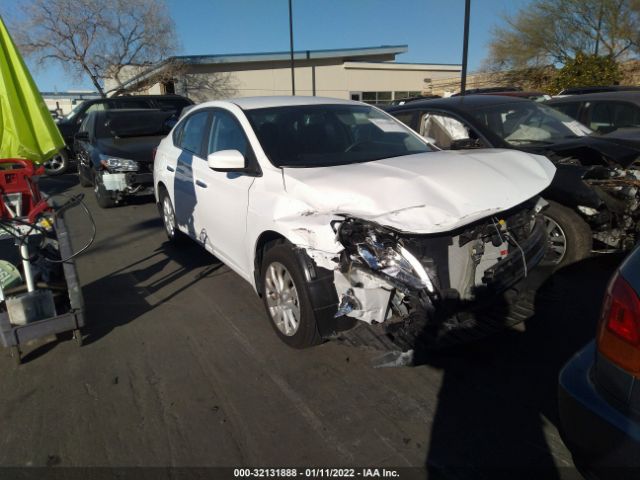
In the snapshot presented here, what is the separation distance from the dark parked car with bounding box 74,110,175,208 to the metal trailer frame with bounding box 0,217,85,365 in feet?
17.0

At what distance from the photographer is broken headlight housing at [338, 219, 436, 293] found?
2771 mm

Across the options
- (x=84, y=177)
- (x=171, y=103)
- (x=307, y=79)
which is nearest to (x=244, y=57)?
(x=307, y=79)

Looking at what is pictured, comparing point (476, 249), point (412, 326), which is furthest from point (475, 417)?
point (476, 249)

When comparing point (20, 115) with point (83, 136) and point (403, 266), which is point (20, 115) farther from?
point (83, 136)

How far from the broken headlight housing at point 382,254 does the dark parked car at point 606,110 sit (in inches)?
204

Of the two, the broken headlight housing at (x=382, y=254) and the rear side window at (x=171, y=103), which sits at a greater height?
the rear side window at (x=171, y=103)

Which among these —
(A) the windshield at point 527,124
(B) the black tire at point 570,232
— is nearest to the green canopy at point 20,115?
(B) the black tire at point 570,232

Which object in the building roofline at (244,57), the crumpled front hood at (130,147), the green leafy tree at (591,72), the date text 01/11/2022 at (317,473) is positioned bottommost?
the date text 01/11/2022 at (317,473)

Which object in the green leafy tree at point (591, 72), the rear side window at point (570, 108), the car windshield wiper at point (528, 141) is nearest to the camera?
the car windshield wiper at point (528, 141)

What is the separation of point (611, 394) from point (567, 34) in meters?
32.2

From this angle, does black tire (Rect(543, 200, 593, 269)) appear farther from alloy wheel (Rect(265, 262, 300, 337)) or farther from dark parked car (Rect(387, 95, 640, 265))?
alloy wheel (Rect(265, 262, 300, 337))

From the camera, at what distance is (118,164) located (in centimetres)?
850

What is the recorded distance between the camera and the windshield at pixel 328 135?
3.78 metres

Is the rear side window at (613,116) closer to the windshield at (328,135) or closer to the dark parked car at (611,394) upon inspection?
the windshield at (328,135)
